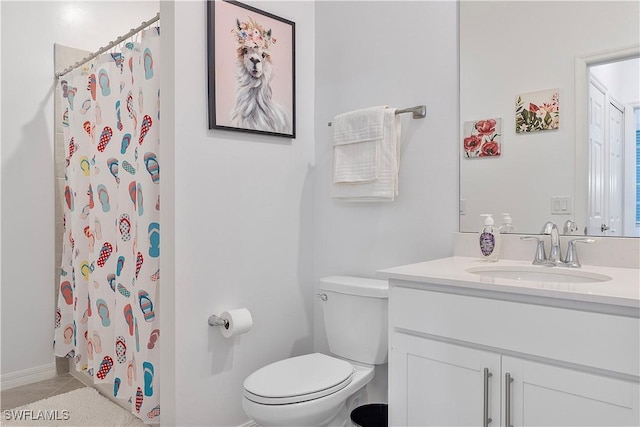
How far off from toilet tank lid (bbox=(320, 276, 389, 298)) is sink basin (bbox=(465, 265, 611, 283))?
43 cm

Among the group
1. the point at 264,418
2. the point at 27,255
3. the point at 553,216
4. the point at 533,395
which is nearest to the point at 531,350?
the point at 533,395

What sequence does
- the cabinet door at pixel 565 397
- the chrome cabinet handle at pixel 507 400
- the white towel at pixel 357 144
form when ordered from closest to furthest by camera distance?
the cabinet door at pixel 565 397 < the chrome cabinet handle at pixel 507 400 < the white towel at pixel 357 144

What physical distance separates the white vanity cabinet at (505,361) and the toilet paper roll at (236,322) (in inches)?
27.3

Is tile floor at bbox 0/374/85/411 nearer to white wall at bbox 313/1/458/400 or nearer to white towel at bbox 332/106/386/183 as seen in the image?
white wall at bbox 313/1/458/400

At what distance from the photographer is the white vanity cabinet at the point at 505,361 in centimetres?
103

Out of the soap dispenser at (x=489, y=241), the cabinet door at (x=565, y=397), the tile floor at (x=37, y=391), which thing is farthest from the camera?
the tile floor at (x=37, y=391)

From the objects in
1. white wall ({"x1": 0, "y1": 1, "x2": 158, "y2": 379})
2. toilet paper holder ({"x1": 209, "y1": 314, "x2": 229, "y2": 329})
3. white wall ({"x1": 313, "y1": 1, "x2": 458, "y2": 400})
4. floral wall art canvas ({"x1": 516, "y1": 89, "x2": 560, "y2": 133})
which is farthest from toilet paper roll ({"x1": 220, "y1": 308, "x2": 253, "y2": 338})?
white wall ({"x1": 0, "y1": 1, "x2": 158, "y2": 379})

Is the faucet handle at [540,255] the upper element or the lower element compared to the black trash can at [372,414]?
upper

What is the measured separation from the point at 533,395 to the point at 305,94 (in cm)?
173

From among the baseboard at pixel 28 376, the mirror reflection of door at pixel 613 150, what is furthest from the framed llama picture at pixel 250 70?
the baseboard at pixel 28 376

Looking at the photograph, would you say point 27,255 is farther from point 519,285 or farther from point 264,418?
point 519,285

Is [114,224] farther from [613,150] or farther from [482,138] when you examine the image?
[613,150]

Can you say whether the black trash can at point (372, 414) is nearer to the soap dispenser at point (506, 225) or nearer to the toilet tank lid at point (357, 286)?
the toilet tank lid at point (357, 286)

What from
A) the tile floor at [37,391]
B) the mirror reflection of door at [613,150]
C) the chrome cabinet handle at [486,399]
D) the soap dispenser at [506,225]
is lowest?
the tile floor at [37,391]
